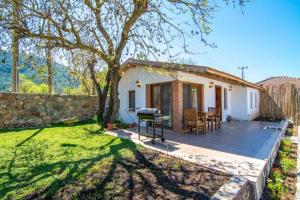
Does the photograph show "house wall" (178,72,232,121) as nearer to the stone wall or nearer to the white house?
the white house

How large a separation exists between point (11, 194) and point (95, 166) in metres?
1.76

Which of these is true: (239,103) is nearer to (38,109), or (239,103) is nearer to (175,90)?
(175,90)

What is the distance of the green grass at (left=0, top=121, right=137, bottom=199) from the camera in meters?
3.89

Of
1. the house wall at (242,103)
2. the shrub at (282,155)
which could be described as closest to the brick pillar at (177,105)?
the shrub at (282,155)

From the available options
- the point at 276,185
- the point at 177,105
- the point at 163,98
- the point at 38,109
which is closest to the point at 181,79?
the point at 177,105

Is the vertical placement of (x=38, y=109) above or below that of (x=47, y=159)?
above

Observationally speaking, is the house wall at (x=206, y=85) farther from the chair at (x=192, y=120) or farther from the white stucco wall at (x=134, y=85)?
the chair at (x=192, y=120)

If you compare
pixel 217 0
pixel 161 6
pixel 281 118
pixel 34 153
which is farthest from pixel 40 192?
pixel 281 118

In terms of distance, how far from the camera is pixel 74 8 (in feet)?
23.0

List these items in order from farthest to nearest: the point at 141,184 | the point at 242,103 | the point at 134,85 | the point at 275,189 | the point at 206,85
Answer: the point at 242,103, the point at 134,85, the point at 206,85, the point at 275,189, the point at 141,184

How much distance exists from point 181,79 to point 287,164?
5060mm

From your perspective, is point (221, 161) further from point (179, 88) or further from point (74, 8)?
point (74, 8)

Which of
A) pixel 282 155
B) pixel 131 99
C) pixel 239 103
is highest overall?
pixel 131 99

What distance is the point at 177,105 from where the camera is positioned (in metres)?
9.42
